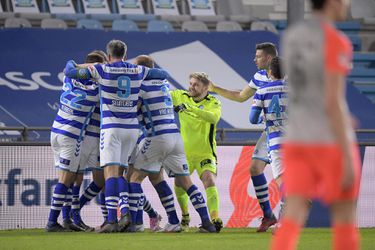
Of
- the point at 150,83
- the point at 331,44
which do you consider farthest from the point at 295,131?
the point at 150,83

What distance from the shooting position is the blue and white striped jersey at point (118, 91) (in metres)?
10.5

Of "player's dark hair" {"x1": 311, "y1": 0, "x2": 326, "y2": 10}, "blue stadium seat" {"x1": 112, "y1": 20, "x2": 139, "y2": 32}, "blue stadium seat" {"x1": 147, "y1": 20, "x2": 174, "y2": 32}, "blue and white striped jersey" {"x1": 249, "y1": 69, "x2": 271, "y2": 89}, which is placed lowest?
"blue stadium seat" {"x1": 147, "y1": 20, "x2": 174, "y2": 32}

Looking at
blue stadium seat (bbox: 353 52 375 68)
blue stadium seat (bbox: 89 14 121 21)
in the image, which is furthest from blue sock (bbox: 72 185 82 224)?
blue stadium seat (bbox: 353 52 375 68)

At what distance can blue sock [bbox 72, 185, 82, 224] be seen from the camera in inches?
453

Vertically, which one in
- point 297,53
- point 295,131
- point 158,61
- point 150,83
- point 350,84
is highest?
point 297,53

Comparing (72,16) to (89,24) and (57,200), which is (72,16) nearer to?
(89,24)

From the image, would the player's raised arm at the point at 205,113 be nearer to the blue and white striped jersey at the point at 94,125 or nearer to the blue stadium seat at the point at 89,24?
the blue and white striped jersey at the point at 94,125

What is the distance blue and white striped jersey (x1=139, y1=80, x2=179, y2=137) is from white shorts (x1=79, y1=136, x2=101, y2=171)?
666mm

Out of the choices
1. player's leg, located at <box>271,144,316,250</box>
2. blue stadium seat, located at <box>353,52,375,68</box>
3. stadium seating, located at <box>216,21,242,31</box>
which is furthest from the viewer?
blue stadium seat, located at <box>353,52,375,68</box>

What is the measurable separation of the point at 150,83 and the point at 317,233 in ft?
7.97

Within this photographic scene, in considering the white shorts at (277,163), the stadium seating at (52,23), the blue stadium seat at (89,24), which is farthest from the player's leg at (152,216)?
the blue stadium seat at (89,24)

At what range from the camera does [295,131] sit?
4.91m

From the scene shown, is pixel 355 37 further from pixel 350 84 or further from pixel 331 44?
pixel 331 44

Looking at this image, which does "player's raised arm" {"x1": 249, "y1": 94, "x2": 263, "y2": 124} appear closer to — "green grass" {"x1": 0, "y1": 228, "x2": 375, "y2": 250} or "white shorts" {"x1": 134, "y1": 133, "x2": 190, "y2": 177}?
"white shorts" {"x1": 134, "y1": 133, "x2": 190, "y2": 177}
